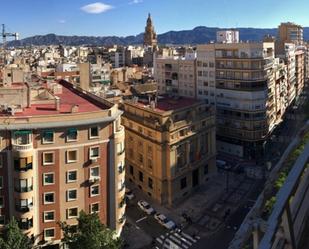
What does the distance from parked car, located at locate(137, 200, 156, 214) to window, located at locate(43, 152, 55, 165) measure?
47.6 feet

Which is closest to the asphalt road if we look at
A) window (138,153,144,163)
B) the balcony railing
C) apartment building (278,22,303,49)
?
window (138,153,144,163)

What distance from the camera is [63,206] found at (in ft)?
91.6

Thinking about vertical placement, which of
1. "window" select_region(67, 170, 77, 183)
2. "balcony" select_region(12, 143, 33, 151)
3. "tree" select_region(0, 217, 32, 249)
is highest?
"balcony" select_region(12, 143, 33, 151)

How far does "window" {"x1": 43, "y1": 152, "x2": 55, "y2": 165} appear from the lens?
27.0 m

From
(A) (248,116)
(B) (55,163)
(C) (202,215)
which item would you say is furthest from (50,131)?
(A) (248,116)

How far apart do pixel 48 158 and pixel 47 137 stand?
1.42 meters

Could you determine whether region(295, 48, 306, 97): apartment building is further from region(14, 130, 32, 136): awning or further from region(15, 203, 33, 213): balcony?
region(15, 203, 33, 213): balcony

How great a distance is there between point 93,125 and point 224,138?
31.6 meters

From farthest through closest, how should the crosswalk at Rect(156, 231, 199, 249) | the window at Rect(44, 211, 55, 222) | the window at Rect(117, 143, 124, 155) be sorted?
the crosswalk at Rect(156, 231, 199, 249), the window at Rect(117, 143, 124, 155), the window at Rect(44, 211, 55, 222)

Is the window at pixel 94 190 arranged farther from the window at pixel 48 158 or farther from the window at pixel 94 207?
the window at pixel 48 158

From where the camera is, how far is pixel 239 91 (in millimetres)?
53406

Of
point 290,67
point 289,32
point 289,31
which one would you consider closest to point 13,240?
point 290,67

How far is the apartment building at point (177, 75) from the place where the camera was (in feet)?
198

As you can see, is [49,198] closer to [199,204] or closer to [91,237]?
[91,237]
